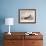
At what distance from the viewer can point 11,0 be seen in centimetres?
448

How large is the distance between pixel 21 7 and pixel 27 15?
34 cm

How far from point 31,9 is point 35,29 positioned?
71 centimetres

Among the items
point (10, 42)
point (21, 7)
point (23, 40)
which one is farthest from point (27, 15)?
point (10, 42)

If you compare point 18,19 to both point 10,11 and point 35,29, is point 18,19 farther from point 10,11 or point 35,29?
point 35,29

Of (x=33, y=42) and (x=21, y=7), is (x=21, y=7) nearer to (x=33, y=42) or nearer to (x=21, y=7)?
(x=21, y=7)

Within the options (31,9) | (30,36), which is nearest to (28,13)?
(31,9)

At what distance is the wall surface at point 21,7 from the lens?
4.49 metres

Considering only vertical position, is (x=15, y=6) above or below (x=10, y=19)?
above

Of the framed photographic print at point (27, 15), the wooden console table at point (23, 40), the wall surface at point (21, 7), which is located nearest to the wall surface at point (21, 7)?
the wall surface at point (21, 7)

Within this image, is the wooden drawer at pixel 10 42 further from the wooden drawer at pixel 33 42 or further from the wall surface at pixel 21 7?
the wall surface at pixel 21 7

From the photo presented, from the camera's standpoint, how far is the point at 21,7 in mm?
4484

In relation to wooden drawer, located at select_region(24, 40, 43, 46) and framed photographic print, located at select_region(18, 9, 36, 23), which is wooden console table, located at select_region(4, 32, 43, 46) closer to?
wooden drawer, located at select_region(24, 40, 43, 46)

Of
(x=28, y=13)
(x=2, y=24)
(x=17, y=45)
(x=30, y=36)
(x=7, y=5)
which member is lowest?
(x=17, y=45)

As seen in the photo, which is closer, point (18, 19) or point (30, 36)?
point (30, 36)
